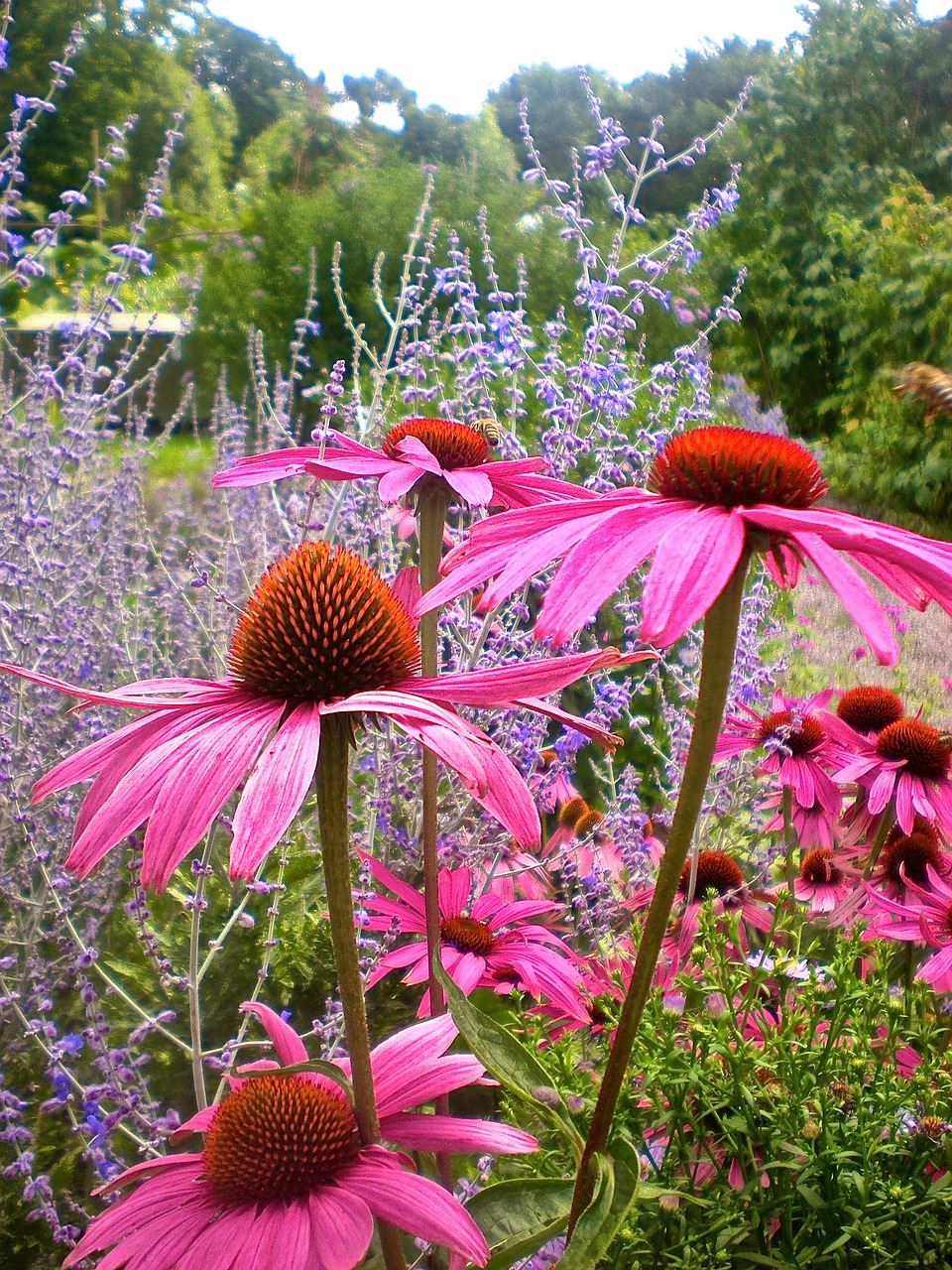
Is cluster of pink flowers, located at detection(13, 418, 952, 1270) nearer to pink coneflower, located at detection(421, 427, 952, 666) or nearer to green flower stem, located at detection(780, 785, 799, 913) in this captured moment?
pink coneflower, located at detection(421, 427, 952, 666)

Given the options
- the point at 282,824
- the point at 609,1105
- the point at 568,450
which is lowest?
the point at 609,1105

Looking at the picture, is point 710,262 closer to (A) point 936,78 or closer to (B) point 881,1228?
(A) point 936,78

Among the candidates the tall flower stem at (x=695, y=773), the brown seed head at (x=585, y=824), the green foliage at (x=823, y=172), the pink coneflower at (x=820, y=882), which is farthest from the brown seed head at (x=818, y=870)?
the green foliage at (x=823, y=172)

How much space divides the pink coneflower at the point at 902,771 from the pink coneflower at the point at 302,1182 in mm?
775

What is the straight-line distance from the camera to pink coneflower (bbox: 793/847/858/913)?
61.7 inches

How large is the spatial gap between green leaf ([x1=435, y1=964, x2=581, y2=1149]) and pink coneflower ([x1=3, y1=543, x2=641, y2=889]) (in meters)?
0.14

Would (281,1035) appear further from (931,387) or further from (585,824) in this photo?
(931,387)

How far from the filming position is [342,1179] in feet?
2.41

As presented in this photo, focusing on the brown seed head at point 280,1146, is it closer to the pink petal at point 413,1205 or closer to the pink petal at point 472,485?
the pink petal at point 413,1205

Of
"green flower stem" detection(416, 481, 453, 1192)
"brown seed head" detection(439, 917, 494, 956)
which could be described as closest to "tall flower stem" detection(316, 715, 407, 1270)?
"green flower stem" detection(416, 481, 453, 1192)

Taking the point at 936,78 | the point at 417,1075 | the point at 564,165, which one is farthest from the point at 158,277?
the point at 564,165

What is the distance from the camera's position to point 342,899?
2.20 ft

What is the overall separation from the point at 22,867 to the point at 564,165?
31.0 m

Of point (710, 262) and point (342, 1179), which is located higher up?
point (710, 262)
